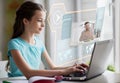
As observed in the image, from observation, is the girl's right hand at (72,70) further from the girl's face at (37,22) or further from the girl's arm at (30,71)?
the girl's face at (37,22)

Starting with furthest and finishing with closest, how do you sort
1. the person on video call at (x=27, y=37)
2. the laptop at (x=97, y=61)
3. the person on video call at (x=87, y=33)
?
the person on video call at (x=87, y=33) < the person on video call at (x=27, y=37) < the laptop at (x=97, y=61)

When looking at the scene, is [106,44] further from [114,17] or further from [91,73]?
[114,17]

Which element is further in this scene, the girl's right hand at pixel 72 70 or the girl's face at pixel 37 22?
the girl's face at pixel 37 22

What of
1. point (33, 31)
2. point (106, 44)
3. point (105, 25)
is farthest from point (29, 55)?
point (105, 25)

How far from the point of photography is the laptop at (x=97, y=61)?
1273mm

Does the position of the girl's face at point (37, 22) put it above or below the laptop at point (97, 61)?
above

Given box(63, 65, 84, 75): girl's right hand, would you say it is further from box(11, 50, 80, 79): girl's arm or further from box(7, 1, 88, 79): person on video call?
box(7, 1, 88, 79): person on video call

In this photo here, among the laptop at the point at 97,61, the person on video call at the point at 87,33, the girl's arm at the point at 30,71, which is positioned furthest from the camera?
the person on video call at the point at 87,33

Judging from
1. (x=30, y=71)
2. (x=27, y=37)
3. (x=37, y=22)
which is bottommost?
(x=30, y=71)

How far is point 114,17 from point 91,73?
98 centimetres

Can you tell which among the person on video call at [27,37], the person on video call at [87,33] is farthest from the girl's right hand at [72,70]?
the person on video call at [87,33]

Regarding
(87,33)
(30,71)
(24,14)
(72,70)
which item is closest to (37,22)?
(24,14)

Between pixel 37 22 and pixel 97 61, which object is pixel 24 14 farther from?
pixel 97 61

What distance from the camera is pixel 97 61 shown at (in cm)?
134
